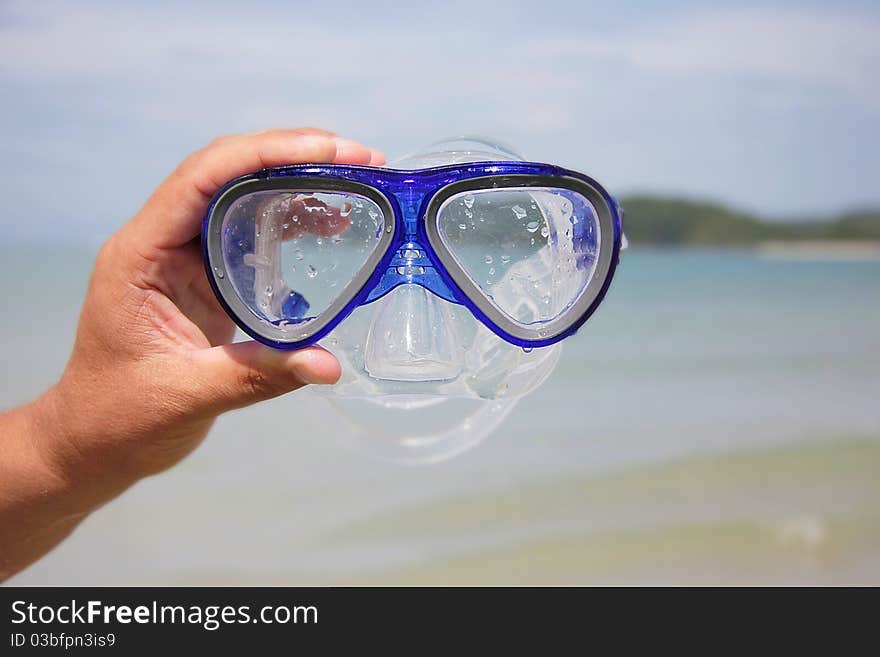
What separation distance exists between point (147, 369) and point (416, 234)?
71 cm

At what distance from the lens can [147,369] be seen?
221 centimetres

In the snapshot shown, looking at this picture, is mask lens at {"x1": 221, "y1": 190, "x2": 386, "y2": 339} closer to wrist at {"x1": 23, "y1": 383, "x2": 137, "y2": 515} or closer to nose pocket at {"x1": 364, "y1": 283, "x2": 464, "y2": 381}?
nose pocket at {"x1": 364, "y1": 283, "x2": 464, "y2": 381}

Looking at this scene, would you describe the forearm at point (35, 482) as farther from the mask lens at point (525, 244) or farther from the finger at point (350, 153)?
the mask lens at point (525, 244)

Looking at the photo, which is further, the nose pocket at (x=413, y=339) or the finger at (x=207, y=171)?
the nose pocket at (x=413, y=339)

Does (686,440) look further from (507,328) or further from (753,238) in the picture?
(753,238)

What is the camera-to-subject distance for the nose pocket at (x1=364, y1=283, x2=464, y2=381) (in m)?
2.30

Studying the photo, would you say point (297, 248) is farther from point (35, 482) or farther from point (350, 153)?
point (35, 482)

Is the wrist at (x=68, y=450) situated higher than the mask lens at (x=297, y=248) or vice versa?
the mask lens at (x=297, y=248)

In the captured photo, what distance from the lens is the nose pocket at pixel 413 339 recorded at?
230 centimetres

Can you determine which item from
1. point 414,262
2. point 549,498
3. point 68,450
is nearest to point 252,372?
point 414,262

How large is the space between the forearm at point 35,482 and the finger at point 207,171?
57 centimetres

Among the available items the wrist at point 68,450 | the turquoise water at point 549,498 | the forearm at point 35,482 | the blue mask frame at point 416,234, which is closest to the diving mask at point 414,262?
the blue mask frame at point 416,234

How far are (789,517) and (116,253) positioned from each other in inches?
201

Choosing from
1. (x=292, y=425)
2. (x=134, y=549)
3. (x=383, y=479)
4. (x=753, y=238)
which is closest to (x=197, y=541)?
(x=134, y=549)
